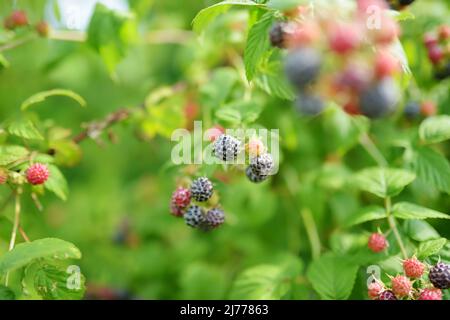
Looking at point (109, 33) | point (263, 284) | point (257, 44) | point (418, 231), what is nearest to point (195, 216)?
point (263, 284)

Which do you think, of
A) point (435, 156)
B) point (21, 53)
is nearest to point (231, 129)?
point (435, 156)

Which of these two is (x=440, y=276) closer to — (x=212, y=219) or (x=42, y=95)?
(x=212, y=219)

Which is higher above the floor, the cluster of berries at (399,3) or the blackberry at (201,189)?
the cluster of berries at (399,3)

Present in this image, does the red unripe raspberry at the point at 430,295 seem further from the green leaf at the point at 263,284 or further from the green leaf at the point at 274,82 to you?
the green leaf at the point at 274,82

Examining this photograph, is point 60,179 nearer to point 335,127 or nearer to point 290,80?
point 290,80

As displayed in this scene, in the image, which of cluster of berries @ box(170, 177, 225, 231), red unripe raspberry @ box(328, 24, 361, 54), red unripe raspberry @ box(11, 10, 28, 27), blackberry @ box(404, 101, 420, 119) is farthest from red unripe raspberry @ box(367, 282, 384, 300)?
red unripe raspberry @ box(11, 10, 28, 27)

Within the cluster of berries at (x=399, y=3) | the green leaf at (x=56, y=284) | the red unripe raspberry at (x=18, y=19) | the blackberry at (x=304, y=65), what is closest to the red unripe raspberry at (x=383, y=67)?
the blackberry at (x=304, y=65)
